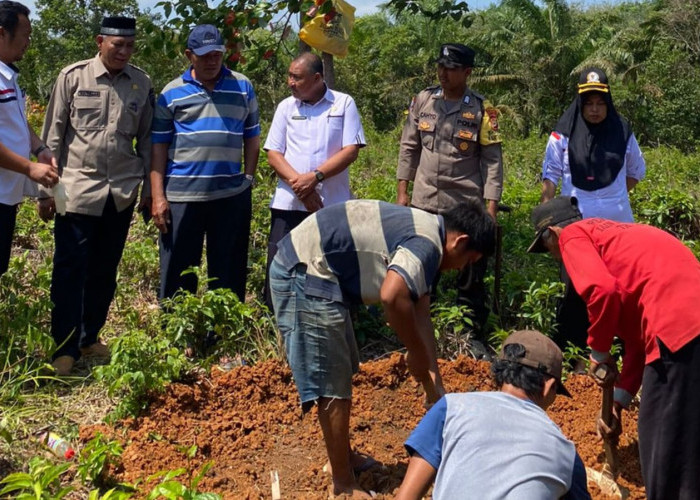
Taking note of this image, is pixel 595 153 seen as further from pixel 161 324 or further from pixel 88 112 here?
pixel 88 112

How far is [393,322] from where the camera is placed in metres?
2.99

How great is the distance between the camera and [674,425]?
2898 millimetres

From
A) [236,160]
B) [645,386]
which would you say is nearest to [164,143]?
[236,160]

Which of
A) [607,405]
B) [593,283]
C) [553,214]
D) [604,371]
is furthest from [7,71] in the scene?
[607,405]

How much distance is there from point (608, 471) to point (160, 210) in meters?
2.76

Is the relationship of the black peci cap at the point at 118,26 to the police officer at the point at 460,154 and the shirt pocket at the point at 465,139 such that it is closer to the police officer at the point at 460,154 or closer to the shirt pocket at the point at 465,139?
→ the police officer at the point at 460,154

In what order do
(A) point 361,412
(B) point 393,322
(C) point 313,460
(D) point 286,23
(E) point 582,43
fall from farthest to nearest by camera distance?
(E) point 582,43, (D) point 286,23, (A) point 361,412, (C) point 313,460, (B) point 393,322

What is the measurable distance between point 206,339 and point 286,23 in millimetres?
2509

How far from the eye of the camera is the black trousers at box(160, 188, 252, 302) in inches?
185

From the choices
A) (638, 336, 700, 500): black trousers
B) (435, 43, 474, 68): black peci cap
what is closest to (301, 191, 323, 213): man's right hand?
(435, 43, 474, 68): black peci cap

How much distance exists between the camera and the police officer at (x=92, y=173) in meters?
4.41

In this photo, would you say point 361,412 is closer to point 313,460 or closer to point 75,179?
point 313,460

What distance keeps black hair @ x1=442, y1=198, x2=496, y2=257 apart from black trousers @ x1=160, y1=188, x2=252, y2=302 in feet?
6.75

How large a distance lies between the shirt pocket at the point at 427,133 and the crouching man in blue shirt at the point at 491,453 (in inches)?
123
